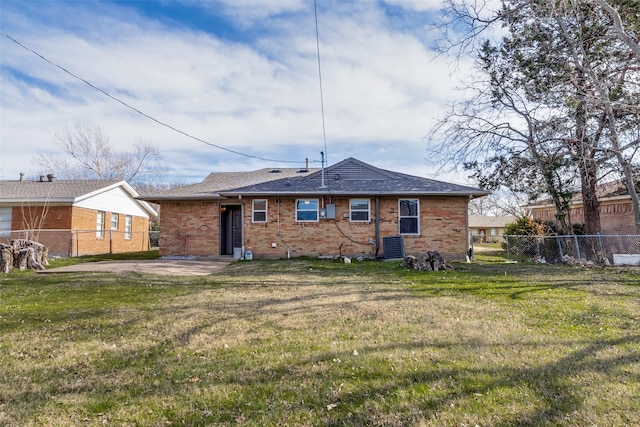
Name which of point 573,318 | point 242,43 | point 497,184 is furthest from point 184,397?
point 497,184

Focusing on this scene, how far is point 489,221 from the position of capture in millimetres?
48000

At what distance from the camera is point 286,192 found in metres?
13.8

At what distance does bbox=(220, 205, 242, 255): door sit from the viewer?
15430 mm

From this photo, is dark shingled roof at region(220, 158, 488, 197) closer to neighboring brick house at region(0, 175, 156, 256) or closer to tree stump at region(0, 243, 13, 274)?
neighboring brick house at region(0, 175, 156, 256)

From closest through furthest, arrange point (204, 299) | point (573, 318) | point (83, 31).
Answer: point (573, 318) → point (204, 299) → point (83, 31)

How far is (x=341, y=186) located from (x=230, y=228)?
503 cm

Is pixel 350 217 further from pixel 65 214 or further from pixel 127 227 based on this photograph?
pixel 127 227

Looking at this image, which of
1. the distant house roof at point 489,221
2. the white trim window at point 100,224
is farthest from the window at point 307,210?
the distant house roof at point 489,221

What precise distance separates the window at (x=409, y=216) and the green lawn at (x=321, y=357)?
6773 millimetres

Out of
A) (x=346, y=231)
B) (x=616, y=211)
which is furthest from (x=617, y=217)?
(x=346, y=231)

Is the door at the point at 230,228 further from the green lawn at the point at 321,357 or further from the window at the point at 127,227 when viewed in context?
the window at the point at 127,227

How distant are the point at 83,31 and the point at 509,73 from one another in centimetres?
1414

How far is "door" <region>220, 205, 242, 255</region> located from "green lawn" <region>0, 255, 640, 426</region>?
8055 millimetres

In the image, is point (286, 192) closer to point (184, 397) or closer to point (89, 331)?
point (89, 331)
